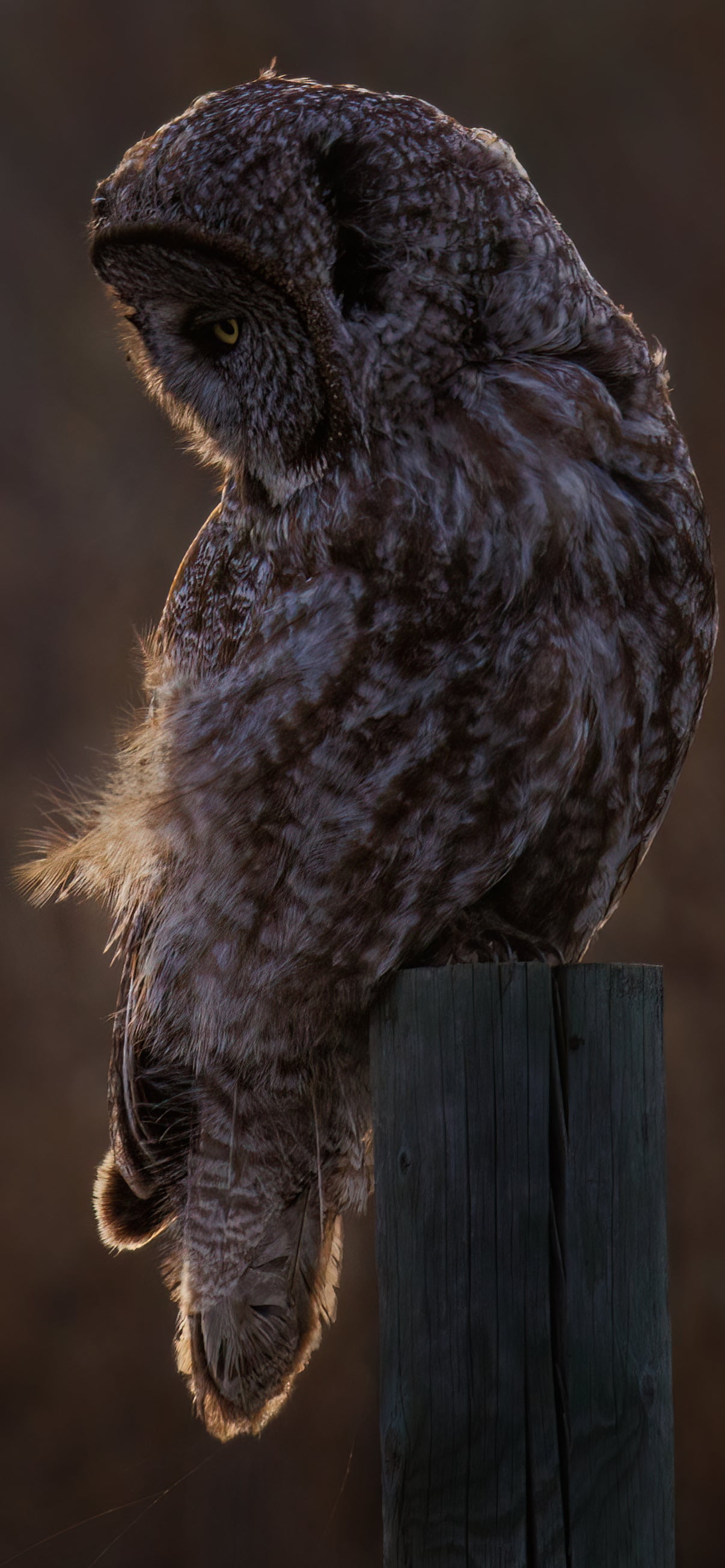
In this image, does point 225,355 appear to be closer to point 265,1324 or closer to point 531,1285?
point 531,1285

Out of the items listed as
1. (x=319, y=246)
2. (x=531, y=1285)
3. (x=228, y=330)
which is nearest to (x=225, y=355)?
(x=228, y=330)

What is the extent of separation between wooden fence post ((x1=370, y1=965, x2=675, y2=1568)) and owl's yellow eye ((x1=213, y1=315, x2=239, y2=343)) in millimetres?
698

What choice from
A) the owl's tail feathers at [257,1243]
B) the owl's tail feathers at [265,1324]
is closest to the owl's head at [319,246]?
the owl's tail feathers at [257,1243]

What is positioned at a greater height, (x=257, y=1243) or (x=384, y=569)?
(x=384, y=569)

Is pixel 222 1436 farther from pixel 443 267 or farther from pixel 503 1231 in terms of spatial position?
pixel 443 267

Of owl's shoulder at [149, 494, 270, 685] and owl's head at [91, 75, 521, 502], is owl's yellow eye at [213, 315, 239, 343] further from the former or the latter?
owl's shoulder at [149, 494, 270, 685]

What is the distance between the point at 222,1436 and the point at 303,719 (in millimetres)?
1036

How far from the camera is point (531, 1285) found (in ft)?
3.43

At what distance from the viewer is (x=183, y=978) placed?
4.81ft

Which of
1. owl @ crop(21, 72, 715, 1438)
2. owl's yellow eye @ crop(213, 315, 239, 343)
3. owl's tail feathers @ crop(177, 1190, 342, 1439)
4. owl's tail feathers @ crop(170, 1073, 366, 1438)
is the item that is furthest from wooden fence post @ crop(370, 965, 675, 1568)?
owl's yellow eye @ crop(213, 315, 239, 343)

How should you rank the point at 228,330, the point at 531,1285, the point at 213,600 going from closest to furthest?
1. the point at 531,1285
2. the point at 228,330
3. the point at 213,600

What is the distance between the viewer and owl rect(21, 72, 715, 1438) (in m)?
1.24

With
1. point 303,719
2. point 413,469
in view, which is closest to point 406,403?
point 413,469

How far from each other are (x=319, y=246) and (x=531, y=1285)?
37.2 inches
